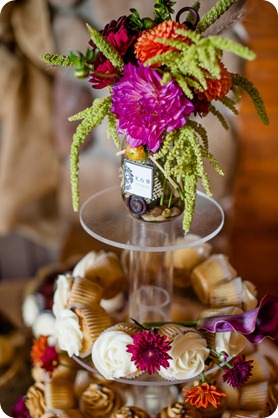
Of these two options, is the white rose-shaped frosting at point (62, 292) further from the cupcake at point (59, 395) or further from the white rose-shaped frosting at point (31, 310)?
the white rose-shaped frosting at point (31, 310)

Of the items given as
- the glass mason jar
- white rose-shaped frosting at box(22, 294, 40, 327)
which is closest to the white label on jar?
the glass mason jar

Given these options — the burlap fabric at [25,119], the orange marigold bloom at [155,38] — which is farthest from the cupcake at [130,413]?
the burlap fabric at [25,119]

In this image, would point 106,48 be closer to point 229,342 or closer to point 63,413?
point 229,342

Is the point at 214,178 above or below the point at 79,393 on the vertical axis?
above

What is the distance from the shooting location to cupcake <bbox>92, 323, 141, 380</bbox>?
2.53 ft

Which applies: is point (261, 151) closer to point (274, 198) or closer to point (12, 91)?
point (274, 198)

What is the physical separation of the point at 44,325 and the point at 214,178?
0.54 meters

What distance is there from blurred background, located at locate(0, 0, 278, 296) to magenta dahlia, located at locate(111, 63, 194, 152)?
1.40 feet

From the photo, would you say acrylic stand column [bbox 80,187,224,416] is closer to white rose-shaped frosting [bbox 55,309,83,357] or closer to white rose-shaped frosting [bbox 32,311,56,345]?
white rose-shaped frosting [bbox 55,309,83,357]

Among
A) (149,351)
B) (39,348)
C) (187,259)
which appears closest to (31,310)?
(39,348)

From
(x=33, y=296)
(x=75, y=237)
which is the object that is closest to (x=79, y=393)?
(x=33, y=296)

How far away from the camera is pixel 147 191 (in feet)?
2.51

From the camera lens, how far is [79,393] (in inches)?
36.3

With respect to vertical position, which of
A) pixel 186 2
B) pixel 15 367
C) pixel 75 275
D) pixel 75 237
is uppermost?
pixel 186 2
